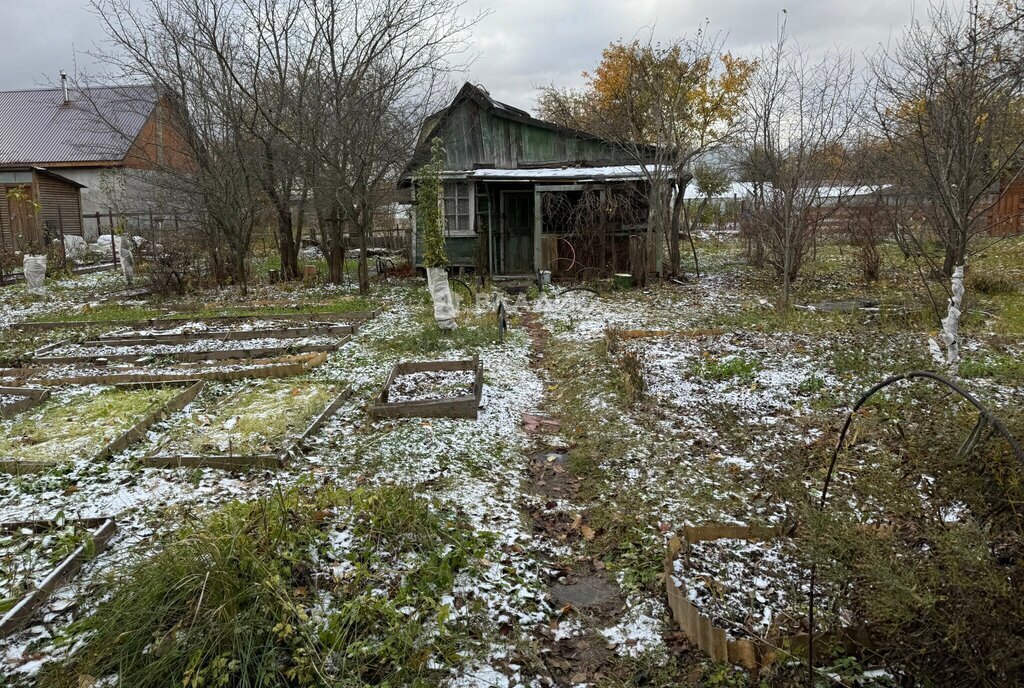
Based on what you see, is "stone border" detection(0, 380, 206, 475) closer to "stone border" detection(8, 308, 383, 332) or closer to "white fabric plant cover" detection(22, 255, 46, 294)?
"stone border" detection(8, 308, 383, 332)

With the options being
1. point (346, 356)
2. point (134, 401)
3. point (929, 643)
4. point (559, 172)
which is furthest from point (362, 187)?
point (929, 643)

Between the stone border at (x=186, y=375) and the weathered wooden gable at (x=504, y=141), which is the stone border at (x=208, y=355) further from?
the weathered wooden gable at (x=504, y=141)

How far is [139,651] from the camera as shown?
2.90m

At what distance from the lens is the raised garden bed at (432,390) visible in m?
6.32

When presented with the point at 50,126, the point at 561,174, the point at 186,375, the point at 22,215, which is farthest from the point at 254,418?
the point at 50,126

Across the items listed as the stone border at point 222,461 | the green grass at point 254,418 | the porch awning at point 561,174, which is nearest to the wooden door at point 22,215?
the porch awning at point 561,174

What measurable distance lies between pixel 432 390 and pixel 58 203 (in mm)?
24593

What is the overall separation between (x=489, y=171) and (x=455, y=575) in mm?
13727

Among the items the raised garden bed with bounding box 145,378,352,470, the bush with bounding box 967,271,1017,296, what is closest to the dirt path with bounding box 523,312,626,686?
the raised garden bed with bounding box 145,378,352,470

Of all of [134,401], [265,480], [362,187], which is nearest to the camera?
[265,480]

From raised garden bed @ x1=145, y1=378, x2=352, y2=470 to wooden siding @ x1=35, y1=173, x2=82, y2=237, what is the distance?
847 inches

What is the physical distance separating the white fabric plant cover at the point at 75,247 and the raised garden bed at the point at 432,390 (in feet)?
60.8

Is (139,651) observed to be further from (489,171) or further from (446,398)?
(489,171)

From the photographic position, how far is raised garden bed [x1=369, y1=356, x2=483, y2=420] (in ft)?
20.7
